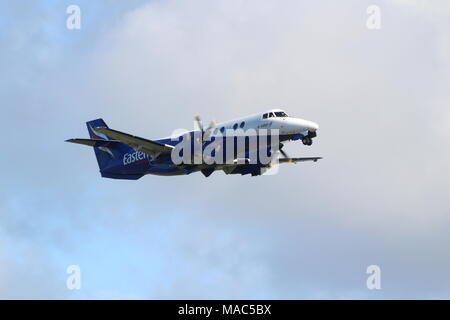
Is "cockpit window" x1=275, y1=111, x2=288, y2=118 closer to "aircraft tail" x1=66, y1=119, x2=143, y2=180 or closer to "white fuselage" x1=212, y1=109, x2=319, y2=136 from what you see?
"white fuselage" x1=212, y1=109, x2=319, y2=136

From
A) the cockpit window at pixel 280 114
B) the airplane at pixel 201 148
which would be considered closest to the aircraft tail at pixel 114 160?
the airplane at pixel 201 148

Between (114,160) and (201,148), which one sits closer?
(201,148)

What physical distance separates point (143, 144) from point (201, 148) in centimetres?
283

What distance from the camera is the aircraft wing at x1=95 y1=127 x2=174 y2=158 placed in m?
37.2

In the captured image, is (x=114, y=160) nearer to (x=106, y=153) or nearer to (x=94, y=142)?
(x=106, y=153)

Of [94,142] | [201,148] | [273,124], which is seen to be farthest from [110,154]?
[273,124]

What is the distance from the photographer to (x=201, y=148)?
38.7 meters

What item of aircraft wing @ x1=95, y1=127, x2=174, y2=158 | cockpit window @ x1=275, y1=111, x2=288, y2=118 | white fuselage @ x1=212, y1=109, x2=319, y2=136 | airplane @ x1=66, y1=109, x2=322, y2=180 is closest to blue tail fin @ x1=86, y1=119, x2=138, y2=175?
airplane @ x1=66, y1=109, x2=322, y2=180

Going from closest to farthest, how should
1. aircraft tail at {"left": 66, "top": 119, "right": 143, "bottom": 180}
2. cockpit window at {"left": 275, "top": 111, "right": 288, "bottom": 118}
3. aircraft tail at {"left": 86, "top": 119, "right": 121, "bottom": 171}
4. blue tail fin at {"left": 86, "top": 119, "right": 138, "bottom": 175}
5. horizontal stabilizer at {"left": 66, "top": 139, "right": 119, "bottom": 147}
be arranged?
1. horizontal stabilizer at {"left": 66, "top": 139, "right": 119, "bottom": 147}
2. cockpit window at {"left": 275, "top": 111, "right": 288, "bottom": 118}
3. aircraft tail at {"left": 66, "top": 119, "right": 143, "bottom": 180}
4. blue tail fin at {"left": 86, "top": 119, "right": 138, "bottom": 175}
5. aircraft tail at {"left": 86, "top": 119, "right": 121, "bottom": 171}

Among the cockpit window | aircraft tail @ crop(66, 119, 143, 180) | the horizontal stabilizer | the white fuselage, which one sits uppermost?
the cockpit window

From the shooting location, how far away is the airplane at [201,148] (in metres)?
37.7
